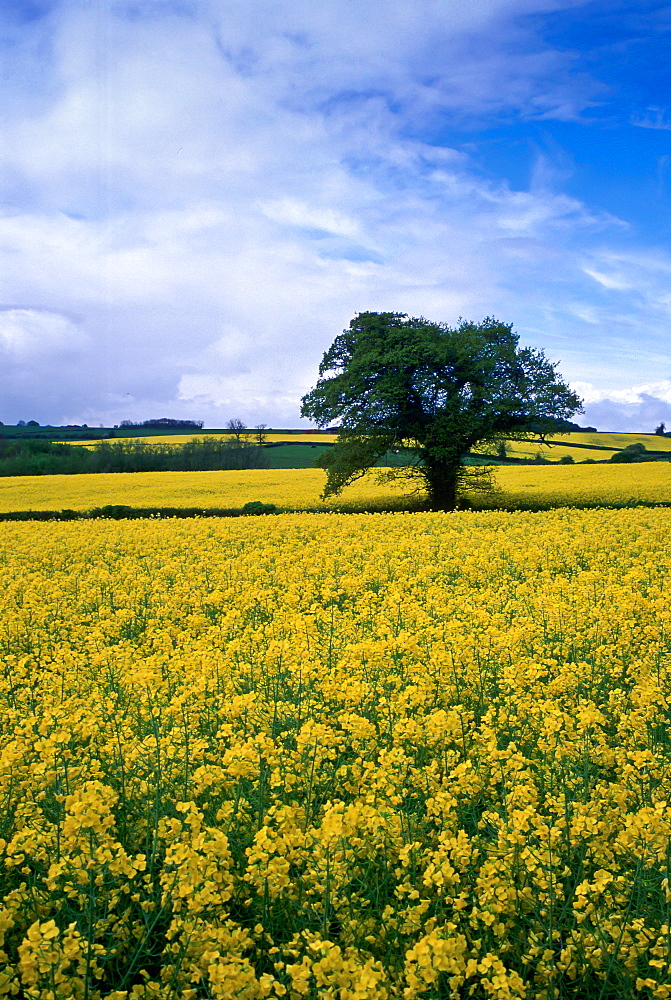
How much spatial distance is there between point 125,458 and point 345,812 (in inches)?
2191

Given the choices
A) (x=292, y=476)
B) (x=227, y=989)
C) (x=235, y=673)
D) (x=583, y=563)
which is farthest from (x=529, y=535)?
(x=292, y=476)

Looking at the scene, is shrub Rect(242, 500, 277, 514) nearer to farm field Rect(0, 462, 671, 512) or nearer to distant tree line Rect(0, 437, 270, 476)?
farm field Rect(0, 462, 671, 512)

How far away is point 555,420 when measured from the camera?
105ft

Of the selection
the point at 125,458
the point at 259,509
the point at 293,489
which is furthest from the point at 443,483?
the point at 125,458

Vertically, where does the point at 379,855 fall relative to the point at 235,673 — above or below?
below

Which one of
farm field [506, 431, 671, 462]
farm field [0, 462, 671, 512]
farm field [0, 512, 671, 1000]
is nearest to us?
farm field [0, 512, 671, 1000]

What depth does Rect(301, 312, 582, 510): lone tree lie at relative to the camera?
30.0m

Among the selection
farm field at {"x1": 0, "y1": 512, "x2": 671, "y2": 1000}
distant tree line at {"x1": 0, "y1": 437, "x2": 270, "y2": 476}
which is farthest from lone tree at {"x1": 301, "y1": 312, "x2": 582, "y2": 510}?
distant tree line at {"x1": 0, "y1": 437, "x2": 270, "y2": 476}

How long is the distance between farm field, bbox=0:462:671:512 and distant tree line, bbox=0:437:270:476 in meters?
6.21

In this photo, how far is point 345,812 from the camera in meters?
3.62

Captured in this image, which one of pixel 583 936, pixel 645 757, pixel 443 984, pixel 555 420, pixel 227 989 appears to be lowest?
pixel 443 984

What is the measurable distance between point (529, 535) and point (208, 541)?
8184 millimetres

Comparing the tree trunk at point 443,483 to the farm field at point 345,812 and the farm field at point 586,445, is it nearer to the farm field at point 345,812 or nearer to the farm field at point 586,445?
the farm field at point 345,812

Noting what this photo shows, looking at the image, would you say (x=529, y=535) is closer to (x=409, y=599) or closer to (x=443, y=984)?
(x=409, y=599)
